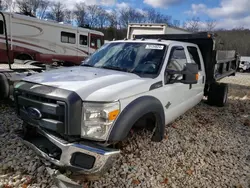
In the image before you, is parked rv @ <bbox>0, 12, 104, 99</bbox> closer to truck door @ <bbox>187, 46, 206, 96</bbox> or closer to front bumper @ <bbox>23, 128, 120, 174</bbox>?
truck door @ <bbox>187, 46, 206, 96</bbox>

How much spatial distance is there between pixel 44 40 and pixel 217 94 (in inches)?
436

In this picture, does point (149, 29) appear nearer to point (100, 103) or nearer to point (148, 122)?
point (148, 122)

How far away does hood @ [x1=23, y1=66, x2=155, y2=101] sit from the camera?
8.14 feet

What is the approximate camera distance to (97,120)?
2.45 m

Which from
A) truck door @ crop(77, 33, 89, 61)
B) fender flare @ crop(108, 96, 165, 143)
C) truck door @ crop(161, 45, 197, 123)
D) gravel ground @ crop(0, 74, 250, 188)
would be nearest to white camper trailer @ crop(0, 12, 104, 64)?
truck door @ crop(77, 33, 89, 61)

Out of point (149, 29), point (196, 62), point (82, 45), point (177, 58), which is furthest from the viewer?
point (82, 45)

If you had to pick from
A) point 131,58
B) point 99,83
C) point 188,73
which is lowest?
point 99,83

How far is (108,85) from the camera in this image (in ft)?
8.93

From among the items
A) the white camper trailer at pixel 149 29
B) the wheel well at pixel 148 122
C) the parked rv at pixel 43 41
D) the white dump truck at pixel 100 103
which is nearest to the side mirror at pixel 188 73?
the white dump truck at pixel 100 103

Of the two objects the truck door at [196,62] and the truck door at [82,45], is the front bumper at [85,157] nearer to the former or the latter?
the truck door at [196,62]

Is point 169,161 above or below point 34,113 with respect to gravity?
below

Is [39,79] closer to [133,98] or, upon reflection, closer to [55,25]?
[133,98]

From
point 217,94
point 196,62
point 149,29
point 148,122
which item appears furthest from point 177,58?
point 149,29

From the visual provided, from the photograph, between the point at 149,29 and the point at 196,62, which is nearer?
the point at 196,62
